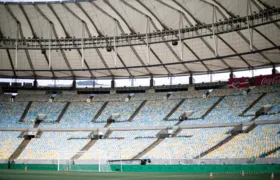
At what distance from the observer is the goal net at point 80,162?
43969mm

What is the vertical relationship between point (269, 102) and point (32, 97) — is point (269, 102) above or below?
below

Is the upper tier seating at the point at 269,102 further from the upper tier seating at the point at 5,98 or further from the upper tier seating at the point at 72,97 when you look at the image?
the upper tier seating at the point at 5,98

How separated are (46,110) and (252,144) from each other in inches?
1329

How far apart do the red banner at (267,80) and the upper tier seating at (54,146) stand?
2618 centimetres

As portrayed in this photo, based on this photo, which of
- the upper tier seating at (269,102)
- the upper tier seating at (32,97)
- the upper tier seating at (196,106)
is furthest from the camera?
the upper tier seating at (32,97)

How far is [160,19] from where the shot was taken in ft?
164

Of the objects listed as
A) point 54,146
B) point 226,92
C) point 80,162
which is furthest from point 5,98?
point 226,92

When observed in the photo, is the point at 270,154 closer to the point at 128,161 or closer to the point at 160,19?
the point at 128,161

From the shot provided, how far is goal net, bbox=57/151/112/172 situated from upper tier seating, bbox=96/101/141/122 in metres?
9.27

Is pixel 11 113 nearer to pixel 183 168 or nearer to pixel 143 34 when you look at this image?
pixel 143 34

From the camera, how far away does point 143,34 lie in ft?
165

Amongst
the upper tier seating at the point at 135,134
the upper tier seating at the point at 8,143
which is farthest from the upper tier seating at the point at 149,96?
the upper tier seating at the point at 8,143

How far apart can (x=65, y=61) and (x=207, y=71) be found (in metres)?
22.0

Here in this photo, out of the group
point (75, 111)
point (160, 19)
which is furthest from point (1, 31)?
point (160, 19)
